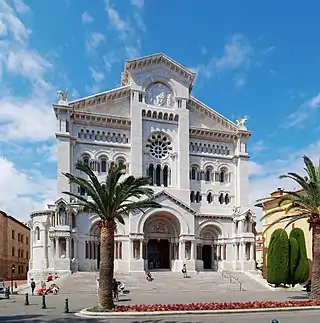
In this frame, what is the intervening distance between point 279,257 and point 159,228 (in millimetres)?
16277

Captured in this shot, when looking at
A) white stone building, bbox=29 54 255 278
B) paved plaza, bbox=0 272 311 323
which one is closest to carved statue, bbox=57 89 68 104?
white stone building, bbox=29 54 255 278

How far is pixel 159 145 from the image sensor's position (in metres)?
53.2

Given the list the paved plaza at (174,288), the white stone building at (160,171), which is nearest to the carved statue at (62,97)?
the white stone building at (160,171)

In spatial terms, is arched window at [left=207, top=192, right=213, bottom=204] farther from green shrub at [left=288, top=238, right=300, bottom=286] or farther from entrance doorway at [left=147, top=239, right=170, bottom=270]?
green shrub at [left=288, top=238, right=300, bottom=286]

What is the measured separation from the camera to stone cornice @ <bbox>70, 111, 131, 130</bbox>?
49.5 m

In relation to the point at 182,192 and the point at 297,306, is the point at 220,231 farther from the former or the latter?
the point at 297,306

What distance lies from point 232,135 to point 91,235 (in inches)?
781

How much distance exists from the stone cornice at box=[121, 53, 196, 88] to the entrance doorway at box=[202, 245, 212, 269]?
18.5 m

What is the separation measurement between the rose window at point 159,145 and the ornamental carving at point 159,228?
7.38m

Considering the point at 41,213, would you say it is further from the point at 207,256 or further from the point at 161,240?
the point at 207,256

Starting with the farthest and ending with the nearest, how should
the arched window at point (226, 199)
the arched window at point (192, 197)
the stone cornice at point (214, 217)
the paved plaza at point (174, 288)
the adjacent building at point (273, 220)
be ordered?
1. the arched window at point (226, 199)
2. the arched window at point (192, 197)
3. the stone cornice at point (214, 217)
4. the adjacent building at point (273, 220)
5. the paved plaza at point (174, 288)

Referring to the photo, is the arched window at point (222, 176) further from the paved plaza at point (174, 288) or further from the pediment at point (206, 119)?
the paved plaza at point (174, 288)

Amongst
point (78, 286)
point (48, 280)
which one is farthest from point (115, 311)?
point (48, 280)

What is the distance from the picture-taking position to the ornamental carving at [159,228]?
5150 cm
